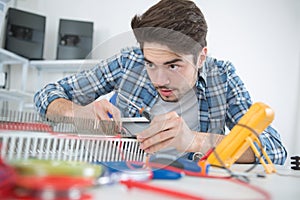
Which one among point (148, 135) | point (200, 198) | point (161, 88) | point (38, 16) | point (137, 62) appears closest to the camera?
point (200, 198)

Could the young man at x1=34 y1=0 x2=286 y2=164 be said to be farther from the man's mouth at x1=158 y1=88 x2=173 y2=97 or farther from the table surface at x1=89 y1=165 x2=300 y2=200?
the table surface at x1=89 y1=165 x2=300 y2=200

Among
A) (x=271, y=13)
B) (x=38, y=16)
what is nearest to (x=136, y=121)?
(x=271, y=13)

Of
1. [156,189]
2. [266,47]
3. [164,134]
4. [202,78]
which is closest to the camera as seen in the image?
[156,189]

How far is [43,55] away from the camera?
2.75 metres

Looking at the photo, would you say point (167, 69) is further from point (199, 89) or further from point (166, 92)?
point (199, 89)

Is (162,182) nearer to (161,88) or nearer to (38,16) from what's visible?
(161,88)

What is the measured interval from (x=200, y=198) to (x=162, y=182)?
3.7 inches

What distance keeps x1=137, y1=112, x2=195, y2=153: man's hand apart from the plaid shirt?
27cm

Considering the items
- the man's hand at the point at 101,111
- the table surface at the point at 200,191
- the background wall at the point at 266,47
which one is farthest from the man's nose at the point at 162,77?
the background wall at the point at 266,47

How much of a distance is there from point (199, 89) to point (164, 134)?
484mm

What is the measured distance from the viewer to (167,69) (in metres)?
0.70

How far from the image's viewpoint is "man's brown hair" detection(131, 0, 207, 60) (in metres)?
0.77

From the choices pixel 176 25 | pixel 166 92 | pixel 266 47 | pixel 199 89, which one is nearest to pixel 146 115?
pixel 166 92

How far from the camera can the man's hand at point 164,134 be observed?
24.9 inches
